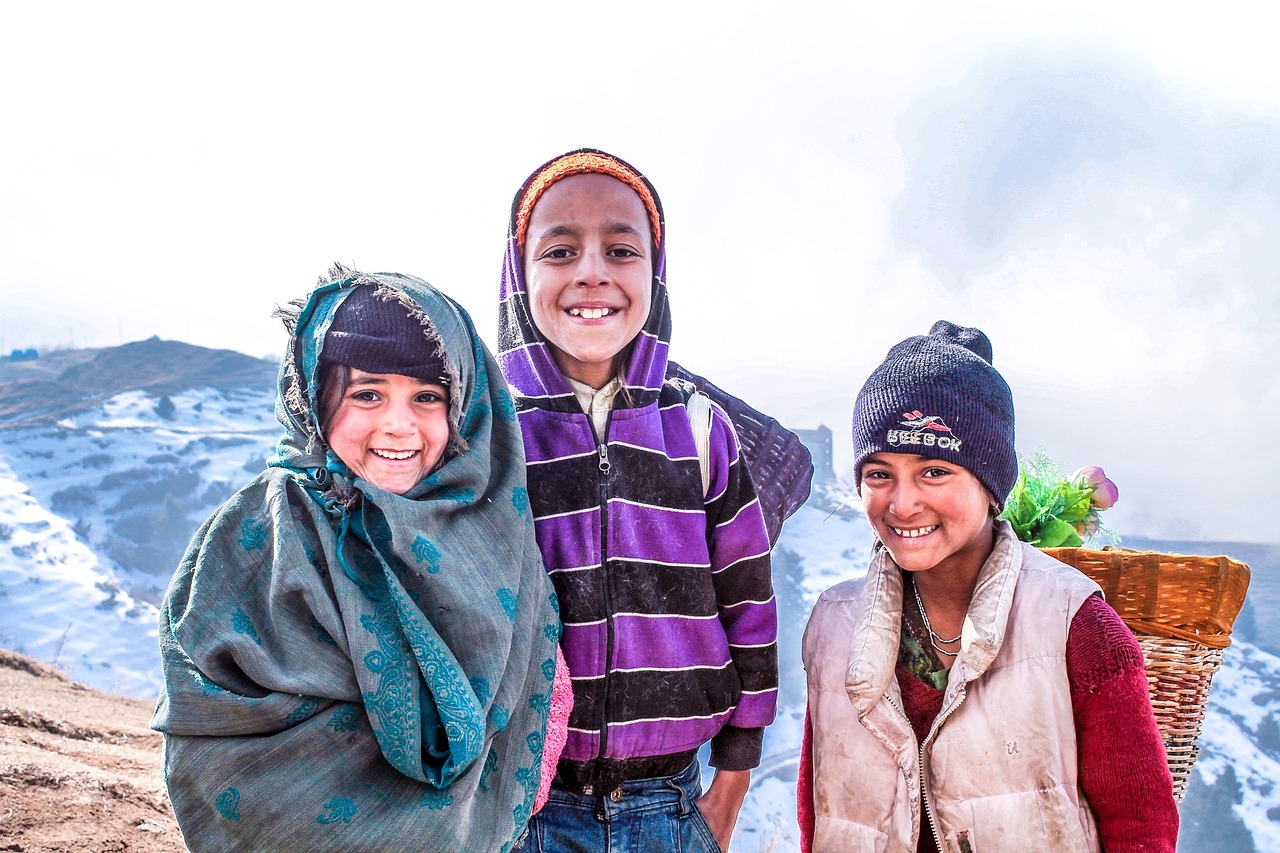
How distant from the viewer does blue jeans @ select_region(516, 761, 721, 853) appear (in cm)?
197

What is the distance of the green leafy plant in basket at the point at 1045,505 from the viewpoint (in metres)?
2.61

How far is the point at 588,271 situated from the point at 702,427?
1.75ft

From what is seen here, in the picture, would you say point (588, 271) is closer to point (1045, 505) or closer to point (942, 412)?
point (942, 412)

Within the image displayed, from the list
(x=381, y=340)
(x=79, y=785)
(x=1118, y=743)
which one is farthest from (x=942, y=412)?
(x=79, y=785)

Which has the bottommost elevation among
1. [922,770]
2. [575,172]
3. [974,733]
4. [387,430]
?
[922,770]

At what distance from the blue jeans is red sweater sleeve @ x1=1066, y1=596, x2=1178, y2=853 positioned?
96 cm

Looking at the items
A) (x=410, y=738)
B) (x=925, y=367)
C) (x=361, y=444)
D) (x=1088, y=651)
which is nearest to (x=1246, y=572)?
(x=1088, y=651)

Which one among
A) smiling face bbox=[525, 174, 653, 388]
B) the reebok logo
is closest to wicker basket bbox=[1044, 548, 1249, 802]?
the reebok logo

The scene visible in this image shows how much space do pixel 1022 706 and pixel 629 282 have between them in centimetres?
144

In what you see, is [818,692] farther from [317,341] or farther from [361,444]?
[317,341]

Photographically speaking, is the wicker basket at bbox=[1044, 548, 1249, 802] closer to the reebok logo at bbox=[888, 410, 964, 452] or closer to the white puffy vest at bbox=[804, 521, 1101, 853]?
the white puffy vest at bbox=[804, 521, 1101, 853]

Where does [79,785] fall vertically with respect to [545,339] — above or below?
below

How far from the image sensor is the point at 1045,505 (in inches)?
104

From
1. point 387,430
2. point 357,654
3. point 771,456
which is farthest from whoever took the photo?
point 771,456
